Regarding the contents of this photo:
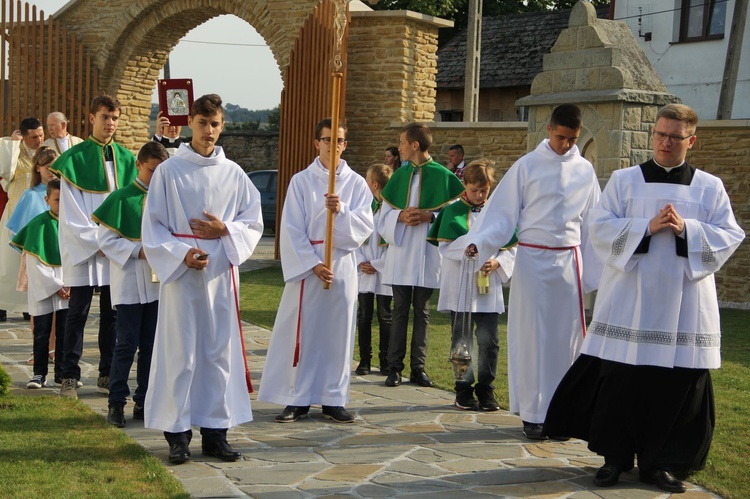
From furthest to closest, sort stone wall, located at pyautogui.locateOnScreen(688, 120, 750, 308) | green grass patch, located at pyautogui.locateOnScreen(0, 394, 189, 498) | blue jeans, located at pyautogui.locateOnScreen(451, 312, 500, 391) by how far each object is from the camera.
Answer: stone wall, located at pyautogui.locateOnScreen(688, 120, 750, 308)
blue jeans, located at pyautogui.locateOnScreen(451, 312, 500, 391)
green grass patch, located at pyautogui.locateOnScreen(0, 394, 189, 498)

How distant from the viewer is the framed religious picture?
1217cm

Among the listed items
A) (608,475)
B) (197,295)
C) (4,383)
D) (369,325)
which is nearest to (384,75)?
(369,325)

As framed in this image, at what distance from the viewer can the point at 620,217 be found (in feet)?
20.6

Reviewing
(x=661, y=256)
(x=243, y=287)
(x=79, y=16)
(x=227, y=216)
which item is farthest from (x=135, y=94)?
(x=661, y=256)

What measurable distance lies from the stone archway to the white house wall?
11.5m

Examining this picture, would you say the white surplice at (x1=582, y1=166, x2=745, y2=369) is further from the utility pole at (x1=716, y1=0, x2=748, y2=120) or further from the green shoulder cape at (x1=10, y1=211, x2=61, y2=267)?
the utility pole at (x1=716, y1=0, x2=748, y2=120)

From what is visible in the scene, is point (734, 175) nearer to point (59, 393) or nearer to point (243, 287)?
point (243, 287)

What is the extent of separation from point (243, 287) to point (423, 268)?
299 inches

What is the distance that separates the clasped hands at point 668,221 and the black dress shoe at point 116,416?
3.77 metres

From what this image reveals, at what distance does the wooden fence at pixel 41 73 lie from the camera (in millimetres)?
21656

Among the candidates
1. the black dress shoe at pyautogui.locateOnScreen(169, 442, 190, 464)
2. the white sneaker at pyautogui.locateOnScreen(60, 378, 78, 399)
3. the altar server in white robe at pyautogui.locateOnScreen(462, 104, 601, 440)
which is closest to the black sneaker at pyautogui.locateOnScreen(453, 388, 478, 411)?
the altar server in white robe at pyautogui.locateOnScreen(462, 104, 601, 440)

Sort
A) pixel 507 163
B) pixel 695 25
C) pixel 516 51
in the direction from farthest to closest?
pixel 516 51, pixel 695 25, pixel 507 163

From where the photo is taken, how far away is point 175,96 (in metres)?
12.3

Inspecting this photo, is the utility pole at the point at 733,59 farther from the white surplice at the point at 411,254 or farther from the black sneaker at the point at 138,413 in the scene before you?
the black sneaker at the point at 138,413
